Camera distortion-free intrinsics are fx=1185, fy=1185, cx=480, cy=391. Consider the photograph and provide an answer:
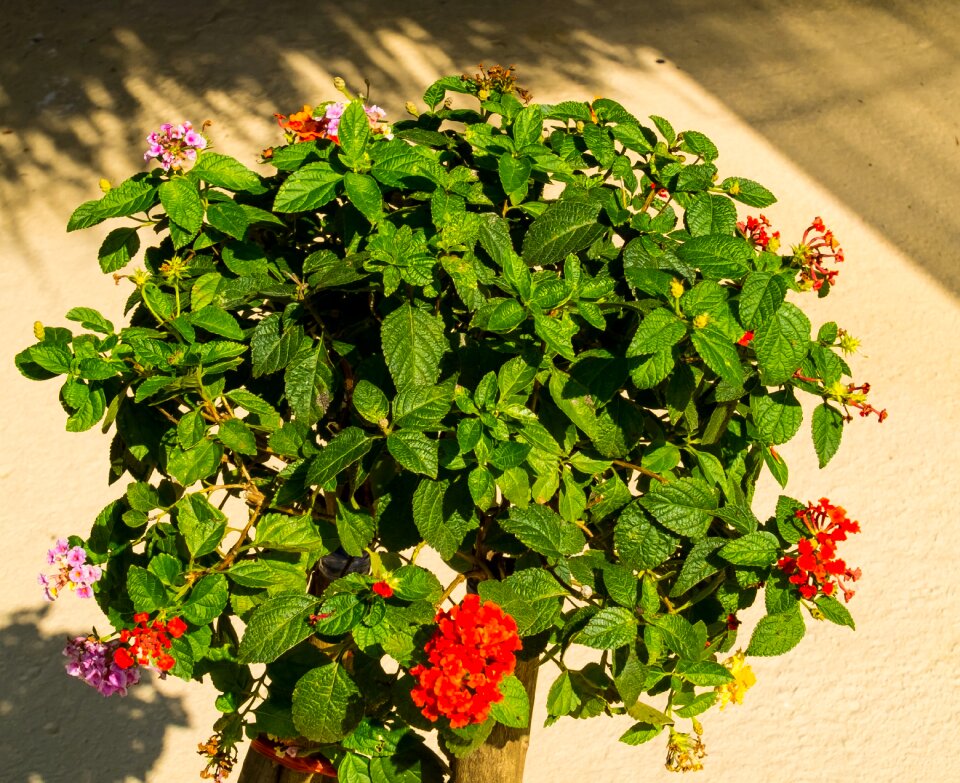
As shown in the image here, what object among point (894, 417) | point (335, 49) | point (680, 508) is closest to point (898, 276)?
point (894, 417)

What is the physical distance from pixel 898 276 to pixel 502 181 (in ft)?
8.68

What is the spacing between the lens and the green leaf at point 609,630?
4.59 feet

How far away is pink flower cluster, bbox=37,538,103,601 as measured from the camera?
4.75 feet

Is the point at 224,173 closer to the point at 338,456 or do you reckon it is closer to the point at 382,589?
the point at 338,456

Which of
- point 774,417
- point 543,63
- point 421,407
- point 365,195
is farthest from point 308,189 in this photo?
point 543,63

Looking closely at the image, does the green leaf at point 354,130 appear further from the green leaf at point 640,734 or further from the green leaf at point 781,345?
the green leaf at point 640,734

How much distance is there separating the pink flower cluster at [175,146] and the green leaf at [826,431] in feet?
2.75

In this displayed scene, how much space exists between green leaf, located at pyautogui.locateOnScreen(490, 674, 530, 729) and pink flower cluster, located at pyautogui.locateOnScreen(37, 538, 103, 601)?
52cm

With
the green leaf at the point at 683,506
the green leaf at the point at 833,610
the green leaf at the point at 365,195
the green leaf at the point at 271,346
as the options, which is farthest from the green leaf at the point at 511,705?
the green leaf at the point at 365,195

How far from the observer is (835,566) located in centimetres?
133

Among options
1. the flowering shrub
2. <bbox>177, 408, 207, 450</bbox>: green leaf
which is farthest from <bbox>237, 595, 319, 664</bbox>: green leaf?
<bbox>177, 408, 207, 450</bbox>: green leaf

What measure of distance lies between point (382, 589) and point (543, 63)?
3.62m

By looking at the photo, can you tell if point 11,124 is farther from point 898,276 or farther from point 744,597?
point 744,597

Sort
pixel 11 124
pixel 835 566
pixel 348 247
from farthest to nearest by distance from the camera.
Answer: pixel 11 124 → pixel 348 247 → pixel 835 566
